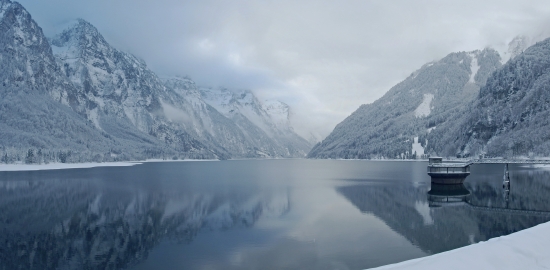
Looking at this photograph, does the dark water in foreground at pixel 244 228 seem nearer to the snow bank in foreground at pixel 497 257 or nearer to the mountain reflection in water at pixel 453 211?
the mountain reflection in water at pixel 453 211

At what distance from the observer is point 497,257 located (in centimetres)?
2297

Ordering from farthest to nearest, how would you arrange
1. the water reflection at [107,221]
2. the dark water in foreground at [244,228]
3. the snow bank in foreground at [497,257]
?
→ the water reflection at [107,221] < the dark water in foreground at [244,228] < the snow bank in foreground at [497,257]

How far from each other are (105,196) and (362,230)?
4827 cm

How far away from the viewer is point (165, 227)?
42.1 metres

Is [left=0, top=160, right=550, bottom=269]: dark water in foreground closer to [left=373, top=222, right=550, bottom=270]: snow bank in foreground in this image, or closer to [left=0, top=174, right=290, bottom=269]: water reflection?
[left=0, top=174, right=290, bottom=269]: water reflection

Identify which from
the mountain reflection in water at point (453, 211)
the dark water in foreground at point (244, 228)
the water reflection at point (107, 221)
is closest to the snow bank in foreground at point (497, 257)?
the dark water in foreground at point (244, 228)

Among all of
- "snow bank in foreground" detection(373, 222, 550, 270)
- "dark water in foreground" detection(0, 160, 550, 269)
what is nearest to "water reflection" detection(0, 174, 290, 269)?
"dark water in foreground" detection(0, 160, 550, 269)

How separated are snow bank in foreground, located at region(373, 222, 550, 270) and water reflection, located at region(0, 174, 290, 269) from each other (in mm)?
21292

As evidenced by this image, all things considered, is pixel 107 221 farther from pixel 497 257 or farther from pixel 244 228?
pixel 497 257

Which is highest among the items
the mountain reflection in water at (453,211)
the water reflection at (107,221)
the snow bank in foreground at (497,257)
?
the snow bank in foreground at (497,257)

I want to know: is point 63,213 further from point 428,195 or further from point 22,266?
point 428,195

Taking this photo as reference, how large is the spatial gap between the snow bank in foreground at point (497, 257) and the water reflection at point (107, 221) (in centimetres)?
2129

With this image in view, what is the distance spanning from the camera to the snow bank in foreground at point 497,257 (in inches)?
846

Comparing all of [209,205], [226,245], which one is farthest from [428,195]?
[226,245]
